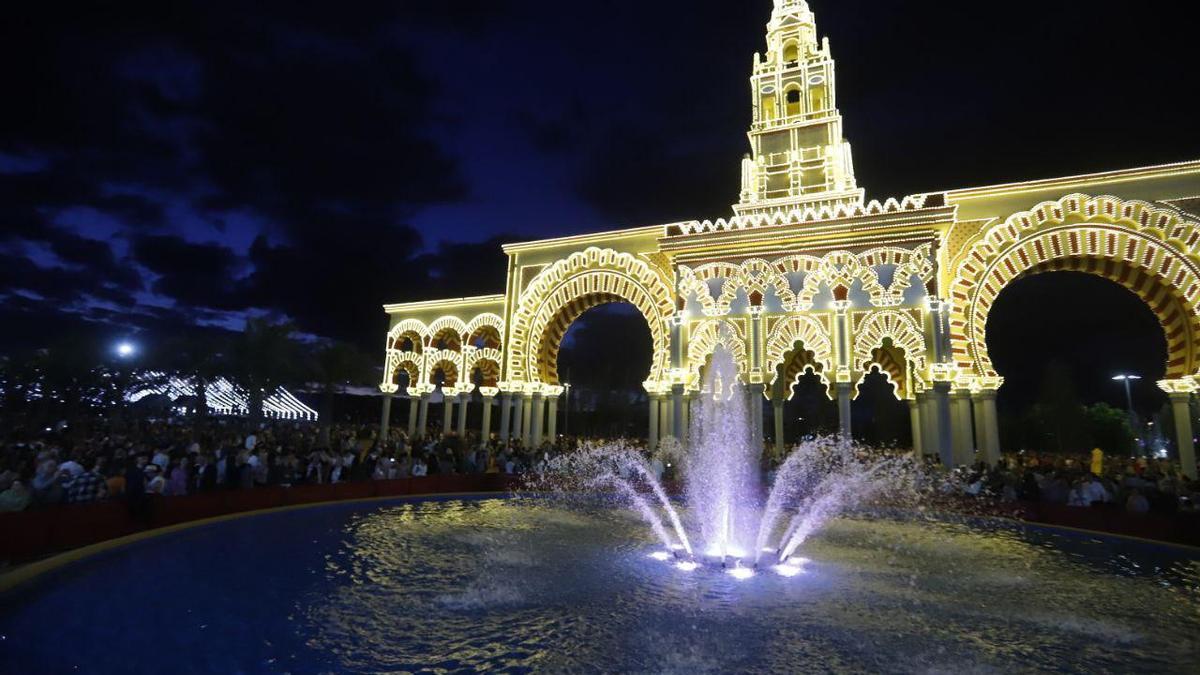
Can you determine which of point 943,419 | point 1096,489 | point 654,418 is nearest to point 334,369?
point 654,418

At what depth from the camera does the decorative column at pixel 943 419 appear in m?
16.8

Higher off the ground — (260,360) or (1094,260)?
(1094,260)

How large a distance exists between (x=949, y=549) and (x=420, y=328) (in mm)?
24736

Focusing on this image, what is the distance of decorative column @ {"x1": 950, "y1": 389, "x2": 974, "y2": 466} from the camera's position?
17531 mm

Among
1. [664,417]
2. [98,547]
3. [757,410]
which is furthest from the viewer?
[664,417]

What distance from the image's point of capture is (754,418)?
1938 centimetres

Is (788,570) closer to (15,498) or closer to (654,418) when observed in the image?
(15,498)

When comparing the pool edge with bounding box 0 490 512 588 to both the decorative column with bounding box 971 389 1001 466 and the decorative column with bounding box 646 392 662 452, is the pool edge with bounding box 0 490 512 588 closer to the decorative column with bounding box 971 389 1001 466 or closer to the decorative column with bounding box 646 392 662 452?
the decorative column with bounding box 646 392 662 452

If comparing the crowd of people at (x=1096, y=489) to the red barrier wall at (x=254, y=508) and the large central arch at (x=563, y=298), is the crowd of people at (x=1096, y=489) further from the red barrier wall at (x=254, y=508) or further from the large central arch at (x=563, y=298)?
the large central arch at (x=563, y=298)

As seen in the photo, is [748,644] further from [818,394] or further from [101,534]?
[818,394]

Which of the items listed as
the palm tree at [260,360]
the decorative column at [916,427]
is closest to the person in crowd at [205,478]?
the decorative column at [916,427]

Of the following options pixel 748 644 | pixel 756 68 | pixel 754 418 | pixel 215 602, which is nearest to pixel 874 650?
pixel 748 644

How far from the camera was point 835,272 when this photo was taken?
18.9m

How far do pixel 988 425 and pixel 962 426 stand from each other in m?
0.89
